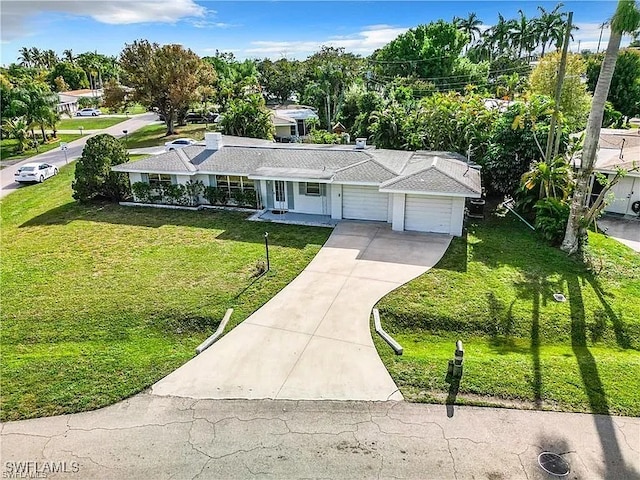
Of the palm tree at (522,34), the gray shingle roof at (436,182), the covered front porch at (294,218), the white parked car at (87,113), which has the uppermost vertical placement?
the palm tree at (522,34)

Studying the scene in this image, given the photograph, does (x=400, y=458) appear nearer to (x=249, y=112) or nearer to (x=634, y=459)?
(x=634, y=459)

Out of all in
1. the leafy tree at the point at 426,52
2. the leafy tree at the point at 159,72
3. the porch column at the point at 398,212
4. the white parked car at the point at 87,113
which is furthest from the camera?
the leafy tree at the point at 426,52

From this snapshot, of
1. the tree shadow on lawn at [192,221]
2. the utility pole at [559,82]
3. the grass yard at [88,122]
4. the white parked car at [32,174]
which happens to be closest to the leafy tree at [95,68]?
the grass yard at [88,122]

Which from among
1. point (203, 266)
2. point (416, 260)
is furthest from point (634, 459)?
point (203, 266)

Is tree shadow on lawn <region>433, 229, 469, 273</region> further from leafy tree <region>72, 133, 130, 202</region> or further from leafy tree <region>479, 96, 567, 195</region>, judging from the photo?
leafy tree <region>72, 133, 130, 202</region>

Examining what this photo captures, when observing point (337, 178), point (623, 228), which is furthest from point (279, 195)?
point (623, 228)

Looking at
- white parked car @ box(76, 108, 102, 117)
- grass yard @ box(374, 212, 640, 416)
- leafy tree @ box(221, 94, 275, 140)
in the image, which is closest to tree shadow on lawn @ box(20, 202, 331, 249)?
grass yard @ box(374, 212, 640, 416)

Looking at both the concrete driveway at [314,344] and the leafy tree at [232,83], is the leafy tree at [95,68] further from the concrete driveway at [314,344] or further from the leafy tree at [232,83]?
the concrete driveway at [314,344]

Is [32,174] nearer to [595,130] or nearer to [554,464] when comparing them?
[595,130]

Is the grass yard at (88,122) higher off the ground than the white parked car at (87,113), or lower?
lower
